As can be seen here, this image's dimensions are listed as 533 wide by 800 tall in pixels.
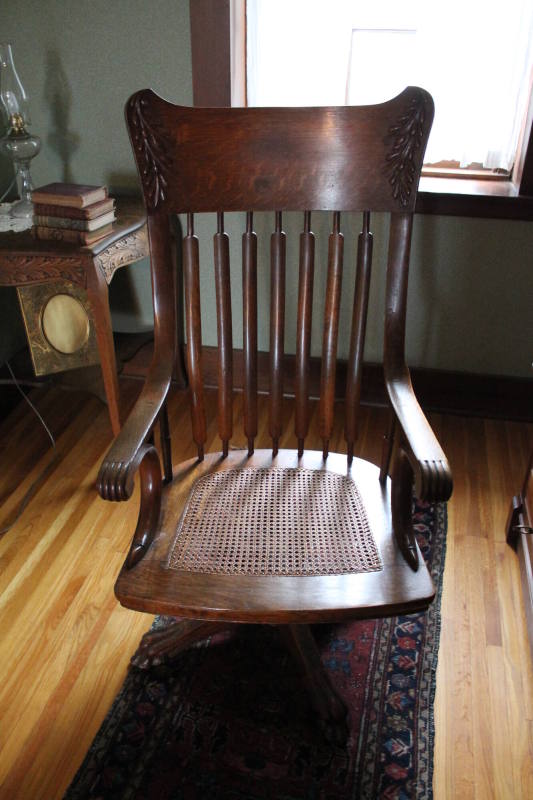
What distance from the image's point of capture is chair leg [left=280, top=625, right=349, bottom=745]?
4.59 feet

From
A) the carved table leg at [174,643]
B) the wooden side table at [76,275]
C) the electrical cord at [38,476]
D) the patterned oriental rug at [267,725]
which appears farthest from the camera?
the electrical cord at [38,476]

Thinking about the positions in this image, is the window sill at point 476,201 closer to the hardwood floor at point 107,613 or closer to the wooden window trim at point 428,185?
the wooden window trim at point 428,185

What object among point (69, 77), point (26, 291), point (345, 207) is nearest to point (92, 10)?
point (69, 77)

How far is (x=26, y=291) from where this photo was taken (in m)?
2.07

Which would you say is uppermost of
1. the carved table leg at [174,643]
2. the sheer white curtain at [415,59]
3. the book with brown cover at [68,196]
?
the sheer white curtain at [415,59]

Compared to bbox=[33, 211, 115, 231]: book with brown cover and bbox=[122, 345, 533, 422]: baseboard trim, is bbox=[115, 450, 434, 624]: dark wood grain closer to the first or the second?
bbox=[33, 211, 115, 231]: book with brown cover

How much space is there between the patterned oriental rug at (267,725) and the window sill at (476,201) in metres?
1.19

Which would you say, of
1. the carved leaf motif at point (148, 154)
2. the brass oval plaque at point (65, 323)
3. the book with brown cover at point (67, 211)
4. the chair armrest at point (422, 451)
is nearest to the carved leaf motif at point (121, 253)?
the book with brown cover at point (67, 211)

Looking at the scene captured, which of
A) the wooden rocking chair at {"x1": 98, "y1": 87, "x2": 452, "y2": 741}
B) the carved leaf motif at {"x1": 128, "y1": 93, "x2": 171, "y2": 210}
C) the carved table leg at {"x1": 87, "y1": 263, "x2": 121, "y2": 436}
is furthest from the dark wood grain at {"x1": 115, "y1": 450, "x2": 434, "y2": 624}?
the carved table leg at {"x1": 87, "y1": 263, "x2": 121, "y2": 436}

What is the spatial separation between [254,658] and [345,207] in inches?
39.1

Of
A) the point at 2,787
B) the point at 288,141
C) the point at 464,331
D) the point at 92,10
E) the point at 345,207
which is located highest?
the point at 92,10

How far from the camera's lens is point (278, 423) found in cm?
150

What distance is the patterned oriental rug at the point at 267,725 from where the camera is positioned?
4.36 ft

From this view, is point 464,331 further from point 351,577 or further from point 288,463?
point 351,577
